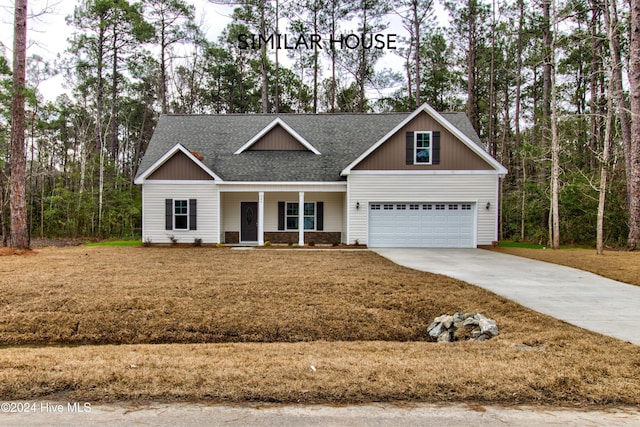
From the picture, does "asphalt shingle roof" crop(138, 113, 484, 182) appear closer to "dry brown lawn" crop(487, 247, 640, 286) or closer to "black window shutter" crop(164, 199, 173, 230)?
"black window shutter" crop(164, 199, 173, 230)

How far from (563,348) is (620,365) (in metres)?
0.65

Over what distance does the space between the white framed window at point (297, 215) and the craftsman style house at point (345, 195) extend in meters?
0.04

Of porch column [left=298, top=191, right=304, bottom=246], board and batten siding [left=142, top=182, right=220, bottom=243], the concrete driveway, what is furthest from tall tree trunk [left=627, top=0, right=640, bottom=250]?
board and batten siding [left=142, top=182, right=220, bottom=243]

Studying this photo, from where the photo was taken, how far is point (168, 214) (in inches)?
695

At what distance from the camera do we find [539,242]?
2094 centimetres

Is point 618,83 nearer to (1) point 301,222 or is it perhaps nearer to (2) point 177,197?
(1) point 301,222

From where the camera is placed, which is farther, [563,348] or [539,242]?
[539,242]

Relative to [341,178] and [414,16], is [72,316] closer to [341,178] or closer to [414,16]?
[341,178]

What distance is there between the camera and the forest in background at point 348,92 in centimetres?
2205

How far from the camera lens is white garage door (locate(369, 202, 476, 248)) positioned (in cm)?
1747

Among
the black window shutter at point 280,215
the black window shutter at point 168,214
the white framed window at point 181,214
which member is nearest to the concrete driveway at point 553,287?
the black window shutter at point 280,215

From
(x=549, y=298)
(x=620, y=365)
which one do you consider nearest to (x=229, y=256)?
(x=549, y=298)

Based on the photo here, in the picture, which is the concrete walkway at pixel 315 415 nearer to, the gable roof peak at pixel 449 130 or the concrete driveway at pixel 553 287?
the concrete driveway at pixel 553 287

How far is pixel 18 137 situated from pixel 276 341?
13583 mm
